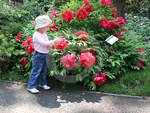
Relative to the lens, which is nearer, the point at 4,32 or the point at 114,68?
the point at 114,68

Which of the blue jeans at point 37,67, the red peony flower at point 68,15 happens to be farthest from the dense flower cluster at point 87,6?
the blue jeans at point 37,67

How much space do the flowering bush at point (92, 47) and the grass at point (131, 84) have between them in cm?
16

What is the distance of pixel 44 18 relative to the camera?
10.0ft

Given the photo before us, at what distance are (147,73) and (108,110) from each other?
1545mm

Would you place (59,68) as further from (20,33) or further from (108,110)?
(20,33)

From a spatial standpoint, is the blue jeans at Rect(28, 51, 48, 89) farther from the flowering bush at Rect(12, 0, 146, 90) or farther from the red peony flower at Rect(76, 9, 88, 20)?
the red peony flower at Rect(76, 9, 88, 20)

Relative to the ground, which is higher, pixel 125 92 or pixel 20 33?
pixel 20 33

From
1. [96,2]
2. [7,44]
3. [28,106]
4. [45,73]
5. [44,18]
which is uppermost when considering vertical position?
[96,2]

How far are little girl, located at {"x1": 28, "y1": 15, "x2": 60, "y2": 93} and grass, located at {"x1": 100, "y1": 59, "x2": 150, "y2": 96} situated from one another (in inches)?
52.2

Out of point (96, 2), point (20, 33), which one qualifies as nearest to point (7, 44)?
point (20, 33)

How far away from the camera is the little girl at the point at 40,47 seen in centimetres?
305

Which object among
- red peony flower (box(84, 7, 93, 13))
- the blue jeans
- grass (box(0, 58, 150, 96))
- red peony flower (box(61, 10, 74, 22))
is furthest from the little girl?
red peony flower (box(84, 7, 93, 13))

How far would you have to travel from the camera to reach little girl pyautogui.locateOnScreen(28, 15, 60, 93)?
3053 millimetres

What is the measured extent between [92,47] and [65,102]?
1.28 metres
